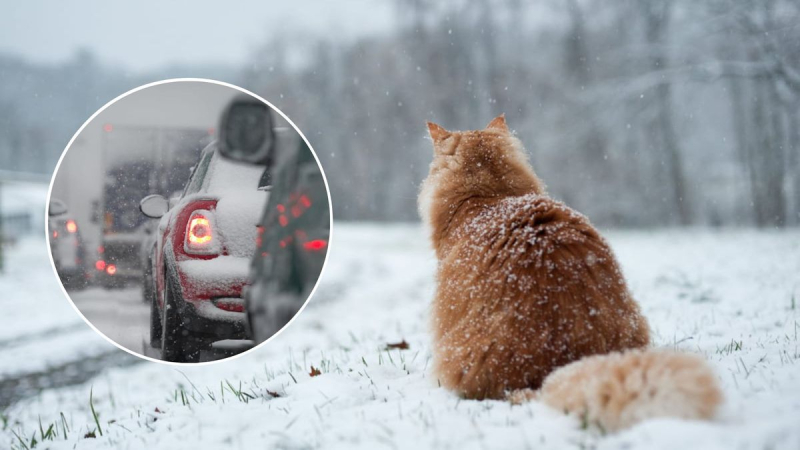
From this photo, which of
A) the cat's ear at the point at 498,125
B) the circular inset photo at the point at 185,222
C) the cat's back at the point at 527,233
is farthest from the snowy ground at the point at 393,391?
the cat's ear at the point at 498,125

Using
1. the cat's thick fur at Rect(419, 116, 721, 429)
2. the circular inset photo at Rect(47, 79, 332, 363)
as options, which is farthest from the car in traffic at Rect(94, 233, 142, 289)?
the cat's thick fur at Rect(419, 116, 721, 429)

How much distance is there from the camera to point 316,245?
2930mm

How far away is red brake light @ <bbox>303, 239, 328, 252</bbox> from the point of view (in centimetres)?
283

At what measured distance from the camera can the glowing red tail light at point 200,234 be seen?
7.70 feet

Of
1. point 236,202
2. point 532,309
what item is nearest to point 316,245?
point 236,202

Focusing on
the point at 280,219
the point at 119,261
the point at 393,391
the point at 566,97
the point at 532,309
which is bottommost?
the point at 393,391

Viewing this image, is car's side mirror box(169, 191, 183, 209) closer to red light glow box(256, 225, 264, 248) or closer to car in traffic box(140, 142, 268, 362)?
car in traffic box(140, 142, 268, 362)

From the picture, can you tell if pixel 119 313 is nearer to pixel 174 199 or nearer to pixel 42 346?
pixel 174 199

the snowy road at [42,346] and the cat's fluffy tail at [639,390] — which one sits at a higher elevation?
the cat's fluffy tail at [639,390]

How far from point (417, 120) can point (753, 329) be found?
21.2 metres

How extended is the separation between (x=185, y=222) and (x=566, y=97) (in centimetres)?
1953

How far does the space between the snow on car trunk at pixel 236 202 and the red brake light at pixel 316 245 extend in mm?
418

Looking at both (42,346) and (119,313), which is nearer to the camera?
(119,313)

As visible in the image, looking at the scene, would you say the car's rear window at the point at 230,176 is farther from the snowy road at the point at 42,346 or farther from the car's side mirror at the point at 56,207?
the snowy road at the point at 42,346
